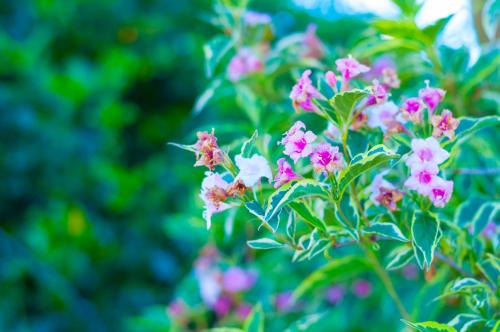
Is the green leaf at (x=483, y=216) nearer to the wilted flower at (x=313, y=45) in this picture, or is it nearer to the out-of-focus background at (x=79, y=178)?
the wilted flower at (x=313, y=45)

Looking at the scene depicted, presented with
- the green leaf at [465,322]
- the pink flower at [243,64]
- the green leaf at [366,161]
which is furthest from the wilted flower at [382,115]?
the pink flower at [243,64]

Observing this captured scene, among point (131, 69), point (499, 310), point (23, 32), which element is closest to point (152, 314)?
point (499, 310)

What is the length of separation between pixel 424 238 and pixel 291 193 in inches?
6.2

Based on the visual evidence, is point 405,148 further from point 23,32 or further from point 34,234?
point 23,32

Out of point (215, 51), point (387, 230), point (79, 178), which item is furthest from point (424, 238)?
point (79, 178)

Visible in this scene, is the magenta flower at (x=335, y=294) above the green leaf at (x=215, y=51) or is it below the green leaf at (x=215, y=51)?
below

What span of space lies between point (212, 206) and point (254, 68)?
599mm

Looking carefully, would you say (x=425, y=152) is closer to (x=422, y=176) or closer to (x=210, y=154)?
(x=422, y=176)

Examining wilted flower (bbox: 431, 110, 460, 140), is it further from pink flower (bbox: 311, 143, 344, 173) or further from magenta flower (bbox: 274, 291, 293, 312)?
magenta flower (bbox: 274, 291, 293, 312)

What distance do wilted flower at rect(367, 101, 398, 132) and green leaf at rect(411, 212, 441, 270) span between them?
11 centimetres

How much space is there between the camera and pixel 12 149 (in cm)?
234

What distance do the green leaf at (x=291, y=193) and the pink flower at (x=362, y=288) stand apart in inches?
30.5

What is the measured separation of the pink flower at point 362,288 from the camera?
4.51 feet

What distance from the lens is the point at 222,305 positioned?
4.59 feet
